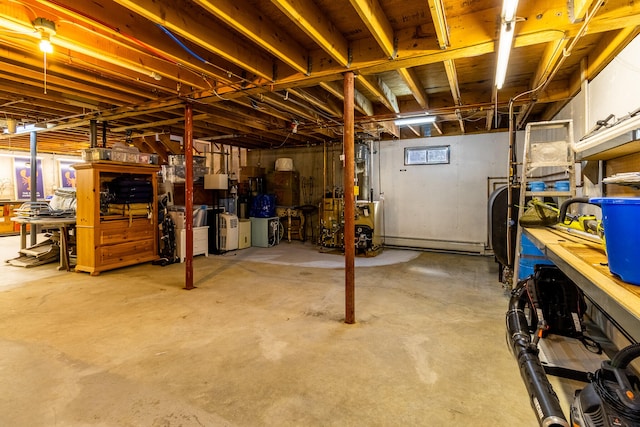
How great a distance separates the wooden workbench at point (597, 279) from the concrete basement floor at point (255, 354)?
95 centimetres


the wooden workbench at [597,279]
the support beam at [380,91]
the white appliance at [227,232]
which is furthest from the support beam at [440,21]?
the white appliance at [227,232]

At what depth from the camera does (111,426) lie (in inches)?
68.3

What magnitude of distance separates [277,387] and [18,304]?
139 inches

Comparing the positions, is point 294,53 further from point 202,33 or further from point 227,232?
point 227,232

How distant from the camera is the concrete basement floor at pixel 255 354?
6.12 ft

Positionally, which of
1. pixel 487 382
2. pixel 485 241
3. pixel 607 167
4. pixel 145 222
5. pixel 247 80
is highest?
pixel 247 80

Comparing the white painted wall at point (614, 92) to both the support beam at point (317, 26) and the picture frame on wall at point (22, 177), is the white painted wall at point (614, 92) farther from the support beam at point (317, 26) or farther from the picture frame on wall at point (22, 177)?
the picture frame on wall at point (22, 177)

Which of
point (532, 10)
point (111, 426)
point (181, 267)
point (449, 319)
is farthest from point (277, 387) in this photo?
point (181, 267)

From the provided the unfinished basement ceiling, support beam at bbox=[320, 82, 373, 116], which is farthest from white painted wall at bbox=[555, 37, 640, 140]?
support beam at bbox=[320, 82, 373, 116]

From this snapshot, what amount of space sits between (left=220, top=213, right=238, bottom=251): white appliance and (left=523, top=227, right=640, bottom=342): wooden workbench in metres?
5.79

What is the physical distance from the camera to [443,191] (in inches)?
274

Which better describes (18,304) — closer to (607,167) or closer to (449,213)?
(607,167)

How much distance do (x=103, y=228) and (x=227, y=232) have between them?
7.66ft

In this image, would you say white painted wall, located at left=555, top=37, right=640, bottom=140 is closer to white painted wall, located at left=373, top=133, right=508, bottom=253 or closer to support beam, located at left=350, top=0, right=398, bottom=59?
support beam, located at left=350, top=0, right=398, bottom=59
